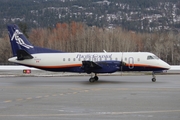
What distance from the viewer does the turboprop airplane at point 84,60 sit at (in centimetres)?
3069

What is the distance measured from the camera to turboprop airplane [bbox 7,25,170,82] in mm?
30688

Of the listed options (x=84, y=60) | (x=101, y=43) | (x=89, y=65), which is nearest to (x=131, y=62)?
(x=89, y=65)

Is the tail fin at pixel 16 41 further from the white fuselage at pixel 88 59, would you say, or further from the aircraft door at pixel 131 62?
the aircraft door at pixel 131 62

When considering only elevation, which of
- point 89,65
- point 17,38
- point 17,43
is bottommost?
point 89,65

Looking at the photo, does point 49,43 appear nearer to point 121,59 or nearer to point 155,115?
point 121,59

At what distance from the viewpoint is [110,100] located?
734 inches

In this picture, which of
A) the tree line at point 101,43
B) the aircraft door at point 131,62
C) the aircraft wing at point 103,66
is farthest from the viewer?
the tree line at point 101,43

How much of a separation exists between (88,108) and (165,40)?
7276 centimetres

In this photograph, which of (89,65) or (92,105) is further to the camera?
(89,65)

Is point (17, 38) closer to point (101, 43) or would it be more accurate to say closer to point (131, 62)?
point (131, 62)

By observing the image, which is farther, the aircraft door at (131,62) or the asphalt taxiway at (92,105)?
the aircraft door at (131,62)

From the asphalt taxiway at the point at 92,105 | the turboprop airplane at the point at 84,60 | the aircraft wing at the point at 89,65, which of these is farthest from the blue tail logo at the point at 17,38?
the asphalt taxiway at the point at 92,105

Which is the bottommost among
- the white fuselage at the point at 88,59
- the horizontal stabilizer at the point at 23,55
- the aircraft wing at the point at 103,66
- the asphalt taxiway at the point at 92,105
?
the asphalt taxiway at the point at 92,105

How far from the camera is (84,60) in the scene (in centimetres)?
3225
